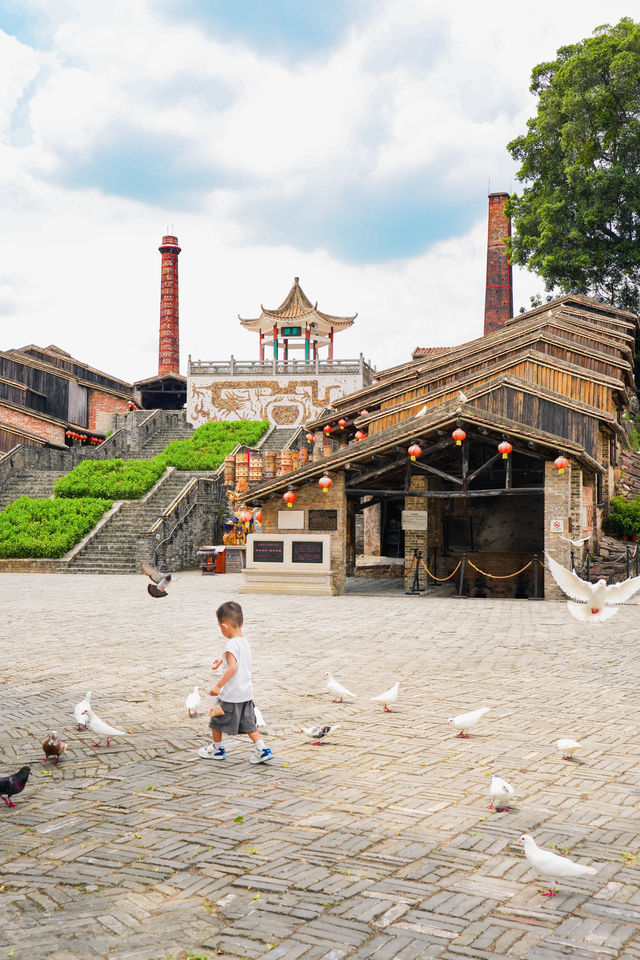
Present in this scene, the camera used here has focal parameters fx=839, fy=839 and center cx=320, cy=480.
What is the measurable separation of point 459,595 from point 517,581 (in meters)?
3.12

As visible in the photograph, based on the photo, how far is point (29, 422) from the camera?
1671 inches

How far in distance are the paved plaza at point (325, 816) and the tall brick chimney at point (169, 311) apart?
51654 mm

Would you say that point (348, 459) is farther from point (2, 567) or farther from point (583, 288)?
point (583, 288)

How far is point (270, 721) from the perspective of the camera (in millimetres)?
7820

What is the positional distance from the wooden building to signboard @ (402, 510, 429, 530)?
29mm

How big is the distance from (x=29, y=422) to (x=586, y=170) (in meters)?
29.6

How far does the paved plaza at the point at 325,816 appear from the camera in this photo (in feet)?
12.5

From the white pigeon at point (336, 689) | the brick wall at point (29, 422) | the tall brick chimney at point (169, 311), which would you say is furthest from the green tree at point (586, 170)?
the white pigeon at point (336, 689)

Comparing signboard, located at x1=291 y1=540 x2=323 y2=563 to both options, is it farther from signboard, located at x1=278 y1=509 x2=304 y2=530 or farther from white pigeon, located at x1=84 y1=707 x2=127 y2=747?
white pigeon, located at x1=84 y1=707 x2=127 y2=747

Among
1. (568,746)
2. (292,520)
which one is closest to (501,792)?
(568,746)

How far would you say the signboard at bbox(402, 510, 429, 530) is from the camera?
2203 centimetres

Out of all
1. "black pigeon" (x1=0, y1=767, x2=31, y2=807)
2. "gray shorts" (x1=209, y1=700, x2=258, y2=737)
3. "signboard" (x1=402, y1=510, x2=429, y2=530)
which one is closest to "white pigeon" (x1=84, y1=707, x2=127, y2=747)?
"gray shorts" (x1=209, y1=700, x2=258, y2=737)

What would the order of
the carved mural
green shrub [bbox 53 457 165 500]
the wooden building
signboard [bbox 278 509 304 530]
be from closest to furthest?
the wooden building < signboard [bbox 278 509 304 530] < green shrub [bbox 53 457 165 500] < the carved mural

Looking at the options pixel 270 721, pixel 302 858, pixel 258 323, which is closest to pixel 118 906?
pixel 302 858
